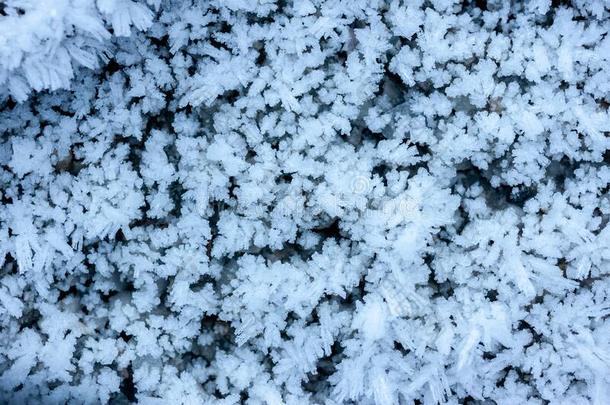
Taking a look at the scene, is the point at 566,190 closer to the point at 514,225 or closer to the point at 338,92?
the point at 514,225

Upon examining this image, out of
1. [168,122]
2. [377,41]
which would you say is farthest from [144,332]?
[377,41]

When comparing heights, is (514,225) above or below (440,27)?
below

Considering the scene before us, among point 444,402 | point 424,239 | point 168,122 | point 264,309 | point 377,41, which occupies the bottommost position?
point 444,402

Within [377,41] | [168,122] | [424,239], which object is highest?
[377,41]

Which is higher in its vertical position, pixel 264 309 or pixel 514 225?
pixel 514 225

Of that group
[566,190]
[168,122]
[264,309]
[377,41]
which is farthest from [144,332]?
[566,190]

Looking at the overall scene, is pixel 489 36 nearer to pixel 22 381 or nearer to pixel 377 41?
pixel 377 41
